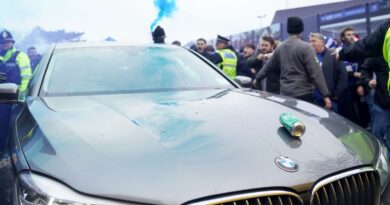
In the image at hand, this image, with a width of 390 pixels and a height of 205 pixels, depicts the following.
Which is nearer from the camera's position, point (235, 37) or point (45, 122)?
point (45, 122)

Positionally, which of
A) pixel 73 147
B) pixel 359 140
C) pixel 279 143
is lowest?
pixel 359 140

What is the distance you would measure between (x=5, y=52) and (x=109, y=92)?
4.61 metres

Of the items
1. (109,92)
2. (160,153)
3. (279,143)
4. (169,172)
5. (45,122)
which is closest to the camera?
(169,172)

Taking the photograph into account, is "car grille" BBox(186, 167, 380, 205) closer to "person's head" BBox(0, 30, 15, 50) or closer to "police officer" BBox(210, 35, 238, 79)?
"police officer" BBox(210, 35, 238, 79)

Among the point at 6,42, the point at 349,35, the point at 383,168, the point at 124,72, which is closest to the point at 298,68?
the point at 349,35

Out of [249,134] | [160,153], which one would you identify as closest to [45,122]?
[160,153]

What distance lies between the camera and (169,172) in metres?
1.80

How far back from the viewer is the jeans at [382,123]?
13.5ft

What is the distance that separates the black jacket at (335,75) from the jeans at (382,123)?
6.33 ft

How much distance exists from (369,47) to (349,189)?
73.6 inches

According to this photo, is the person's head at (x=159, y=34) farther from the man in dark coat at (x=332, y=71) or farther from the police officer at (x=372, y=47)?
the police officer at (x=372, y=47)

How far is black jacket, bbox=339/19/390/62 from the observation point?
3427mm

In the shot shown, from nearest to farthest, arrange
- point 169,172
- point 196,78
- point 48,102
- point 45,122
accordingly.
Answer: point 169,172 → point 45,122 → point 48,102 → point 196,78

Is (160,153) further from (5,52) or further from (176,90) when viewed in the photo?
(5,52)
